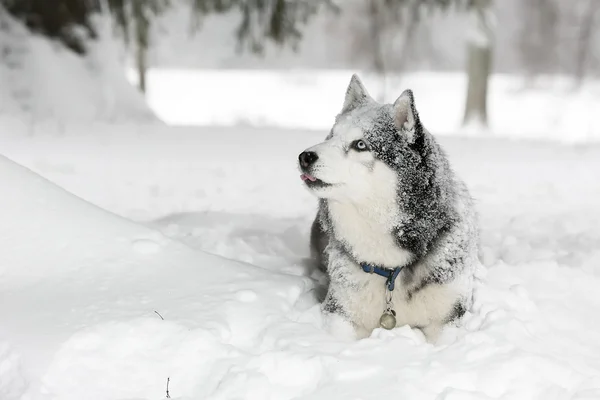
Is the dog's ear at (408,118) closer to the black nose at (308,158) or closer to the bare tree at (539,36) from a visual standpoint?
the black nose at (308,158)

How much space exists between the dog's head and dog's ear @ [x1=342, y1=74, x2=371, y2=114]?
0.27 meters

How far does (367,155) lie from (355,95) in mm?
552

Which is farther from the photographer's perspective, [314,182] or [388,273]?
[388,273]

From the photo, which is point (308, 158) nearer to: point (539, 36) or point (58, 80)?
point (58, 80)

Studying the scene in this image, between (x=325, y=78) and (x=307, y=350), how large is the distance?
83.0 feet

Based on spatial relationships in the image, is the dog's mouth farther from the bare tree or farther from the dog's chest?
the bare tree

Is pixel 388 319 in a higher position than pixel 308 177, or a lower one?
lower

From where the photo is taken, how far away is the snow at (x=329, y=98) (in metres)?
19.1

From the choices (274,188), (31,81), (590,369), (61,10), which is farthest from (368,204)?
(61,10)

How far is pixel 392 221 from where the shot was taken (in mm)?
2561

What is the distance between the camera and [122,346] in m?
2.37

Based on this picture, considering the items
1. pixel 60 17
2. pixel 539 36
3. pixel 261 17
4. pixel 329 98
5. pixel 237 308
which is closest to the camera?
pixel 237 308

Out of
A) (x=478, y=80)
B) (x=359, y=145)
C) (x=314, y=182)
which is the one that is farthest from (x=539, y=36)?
(x=314, y=182)

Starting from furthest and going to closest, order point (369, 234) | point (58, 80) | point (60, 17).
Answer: point (60, 17) → point (58, 80) → point (369, 234)
